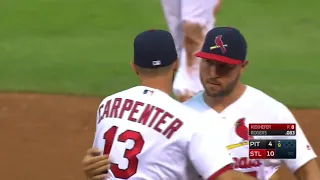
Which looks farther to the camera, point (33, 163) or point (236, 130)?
point (33, 163)

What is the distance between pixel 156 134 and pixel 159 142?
0.13 feet

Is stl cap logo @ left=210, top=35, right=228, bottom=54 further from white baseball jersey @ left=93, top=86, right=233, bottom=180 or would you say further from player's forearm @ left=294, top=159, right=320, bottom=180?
player's forearm @ left=294, top=159, right=320, bottom=180

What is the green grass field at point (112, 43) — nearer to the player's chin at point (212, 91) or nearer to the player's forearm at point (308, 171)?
the player's forearm at point (308, 171)

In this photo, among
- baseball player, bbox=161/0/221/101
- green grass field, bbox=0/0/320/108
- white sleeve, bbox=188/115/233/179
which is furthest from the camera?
green grass field, bbox=0/0/320/108

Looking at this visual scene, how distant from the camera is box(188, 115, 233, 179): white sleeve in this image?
A: 3205 millimetres

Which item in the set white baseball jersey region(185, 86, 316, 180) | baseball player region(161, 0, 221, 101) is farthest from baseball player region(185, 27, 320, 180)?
baseball player region(161, 0, 221, 101)

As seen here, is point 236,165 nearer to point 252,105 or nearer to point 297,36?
point 252,105

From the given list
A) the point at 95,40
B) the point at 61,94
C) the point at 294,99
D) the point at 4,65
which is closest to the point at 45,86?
the point at 61,94

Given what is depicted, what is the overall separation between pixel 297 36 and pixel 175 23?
341 centimetres

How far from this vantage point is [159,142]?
3273mm

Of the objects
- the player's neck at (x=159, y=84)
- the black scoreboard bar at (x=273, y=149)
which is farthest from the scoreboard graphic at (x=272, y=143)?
the player's neck at (x=159, y=84)

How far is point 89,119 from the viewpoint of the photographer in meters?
6.67

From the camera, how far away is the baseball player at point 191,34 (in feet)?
18.9

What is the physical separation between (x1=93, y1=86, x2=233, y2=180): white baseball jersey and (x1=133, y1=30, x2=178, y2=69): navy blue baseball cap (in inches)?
5.2
